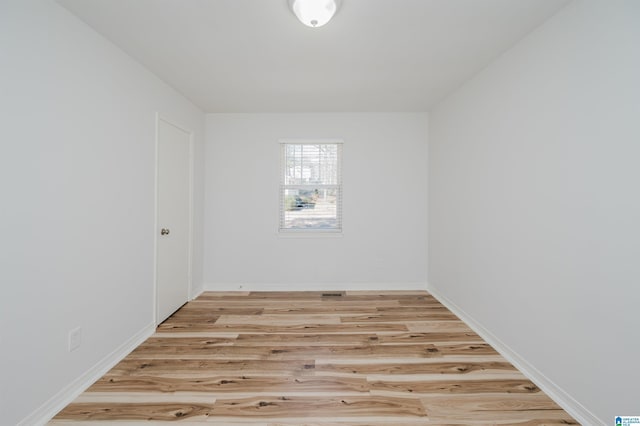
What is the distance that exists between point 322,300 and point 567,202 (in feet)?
9.06

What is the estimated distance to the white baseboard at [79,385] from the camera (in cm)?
163

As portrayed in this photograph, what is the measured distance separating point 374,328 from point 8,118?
124 inches

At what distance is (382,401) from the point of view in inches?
71.9

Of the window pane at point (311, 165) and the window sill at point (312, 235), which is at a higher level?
the window pane at point (311, 165)

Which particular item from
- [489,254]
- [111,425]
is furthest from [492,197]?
[111,425]

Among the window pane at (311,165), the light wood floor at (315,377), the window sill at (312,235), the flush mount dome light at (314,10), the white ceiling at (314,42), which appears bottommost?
the light wood floor at (315,377)

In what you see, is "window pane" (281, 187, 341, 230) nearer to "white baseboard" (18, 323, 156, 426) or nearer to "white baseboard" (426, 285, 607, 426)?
"white baseboard" (426, 285, 607, 426)

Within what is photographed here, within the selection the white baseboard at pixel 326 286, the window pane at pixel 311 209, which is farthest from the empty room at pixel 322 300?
the window pane at pixel 311 209

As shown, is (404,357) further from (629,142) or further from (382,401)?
(629,142)

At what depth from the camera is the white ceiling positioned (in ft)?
5.93

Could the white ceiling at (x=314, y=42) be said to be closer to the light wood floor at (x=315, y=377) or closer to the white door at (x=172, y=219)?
the white door at (x=172, y=219)

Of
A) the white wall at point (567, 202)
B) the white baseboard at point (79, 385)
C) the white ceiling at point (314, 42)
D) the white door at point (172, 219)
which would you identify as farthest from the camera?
the white door at point (172, 219)

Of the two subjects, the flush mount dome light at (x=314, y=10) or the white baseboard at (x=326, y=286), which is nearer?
the flush mount dome light at (x=314, y=10)

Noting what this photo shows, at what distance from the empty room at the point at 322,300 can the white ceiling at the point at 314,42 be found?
0.02 metres
